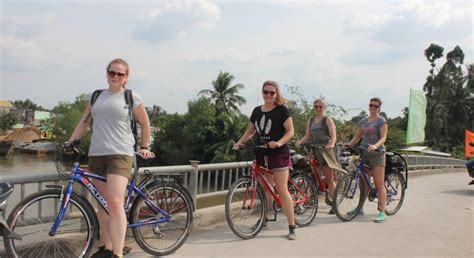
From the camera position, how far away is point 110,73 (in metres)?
4.09

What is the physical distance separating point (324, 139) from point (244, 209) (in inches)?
95.2

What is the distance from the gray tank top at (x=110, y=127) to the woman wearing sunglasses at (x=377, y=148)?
13.6 ft

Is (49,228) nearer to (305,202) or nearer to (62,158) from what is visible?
(62,158)

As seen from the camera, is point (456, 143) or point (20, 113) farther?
point (20, 113)

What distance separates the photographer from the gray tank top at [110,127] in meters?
4.04

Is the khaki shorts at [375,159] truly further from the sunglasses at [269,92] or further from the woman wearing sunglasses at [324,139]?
the sunglasses at [269,92]

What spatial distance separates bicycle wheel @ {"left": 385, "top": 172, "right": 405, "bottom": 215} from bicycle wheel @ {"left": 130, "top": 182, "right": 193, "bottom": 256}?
4108mm

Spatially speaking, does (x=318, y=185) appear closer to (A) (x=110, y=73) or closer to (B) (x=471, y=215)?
(B) (x=471, y=215)

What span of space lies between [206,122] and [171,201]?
42.3m

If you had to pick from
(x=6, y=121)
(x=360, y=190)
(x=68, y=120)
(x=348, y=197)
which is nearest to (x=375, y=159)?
(x=360, y=190)

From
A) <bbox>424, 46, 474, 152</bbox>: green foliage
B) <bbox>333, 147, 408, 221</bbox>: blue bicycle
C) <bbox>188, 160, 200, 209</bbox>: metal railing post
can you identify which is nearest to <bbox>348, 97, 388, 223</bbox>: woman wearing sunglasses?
<bbox>333, 147, 408, 221</bbox>: blue bicycle

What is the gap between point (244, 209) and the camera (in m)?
5.47

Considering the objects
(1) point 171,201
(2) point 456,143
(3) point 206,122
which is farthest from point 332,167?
(2) point 456,143

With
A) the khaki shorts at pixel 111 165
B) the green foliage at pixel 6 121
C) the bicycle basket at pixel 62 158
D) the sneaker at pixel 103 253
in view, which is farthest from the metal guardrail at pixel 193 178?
the green foliage at pixel 6 121
